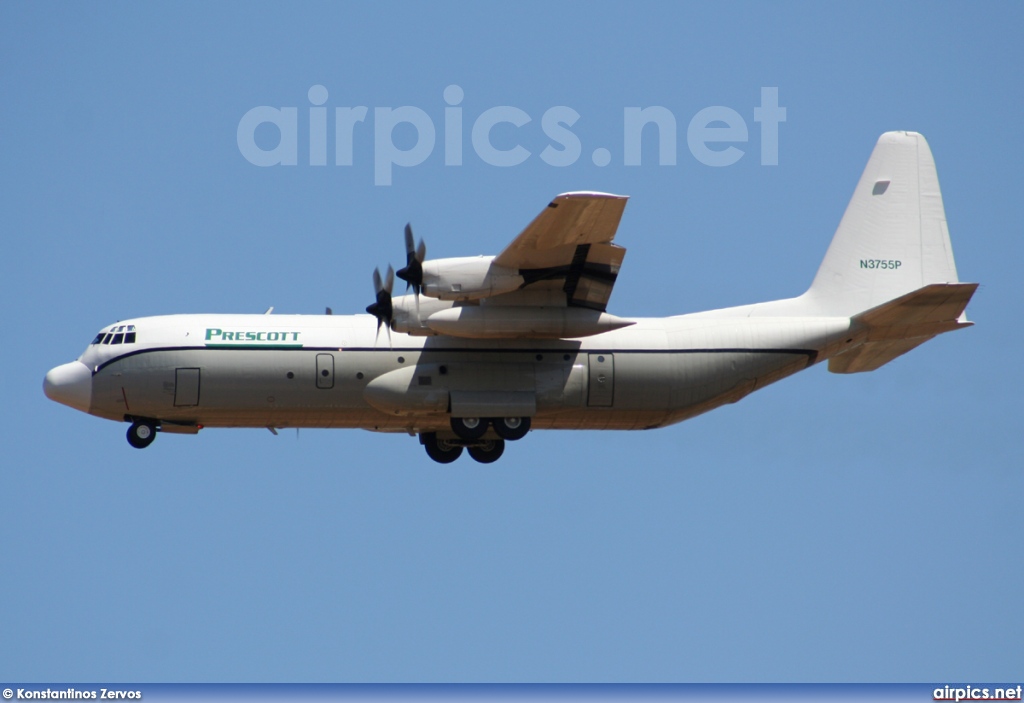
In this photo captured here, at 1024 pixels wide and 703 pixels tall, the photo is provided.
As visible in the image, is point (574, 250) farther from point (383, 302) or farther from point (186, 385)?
point (186, 385)

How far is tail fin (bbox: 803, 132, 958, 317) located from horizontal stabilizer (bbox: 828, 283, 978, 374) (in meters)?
0.72

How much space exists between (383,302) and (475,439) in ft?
10.5

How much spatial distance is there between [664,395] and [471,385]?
3.50 metres

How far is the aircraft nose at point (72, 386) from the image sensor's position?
88.8 feet

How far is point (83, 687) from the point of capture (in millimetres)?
23891

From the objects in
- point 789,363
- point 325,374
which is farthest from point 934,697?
point 325,374

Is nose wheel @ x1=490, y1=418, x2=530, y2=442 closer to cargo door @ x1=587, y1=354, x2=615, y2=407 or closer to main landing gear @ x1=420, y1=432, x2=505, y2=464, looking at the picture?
main landing gear @ x1=420, y1=432, x2=505, y2=464

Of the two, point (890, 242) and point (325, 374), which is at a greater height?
point (890, 242)

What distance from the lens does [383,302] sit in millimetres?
26266

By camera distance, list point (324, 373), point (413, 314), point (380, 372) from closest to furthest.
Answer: point (413, 314) < point (324, 373) < point (380, 372)

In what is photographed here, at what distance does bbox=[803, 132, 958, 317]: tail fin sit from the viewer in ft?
95.1

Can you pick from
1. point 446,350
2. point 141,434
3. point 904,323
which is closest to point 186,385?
point 141,434

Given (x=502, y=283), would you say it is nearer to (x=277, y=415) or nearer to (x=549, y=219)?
(x=549, y=219)

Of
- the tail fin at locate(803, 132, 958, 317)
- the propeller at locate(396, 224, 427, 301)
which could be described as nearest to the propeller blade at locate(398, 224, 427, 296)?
the propeller at locate(396, 224, 427, 301)
